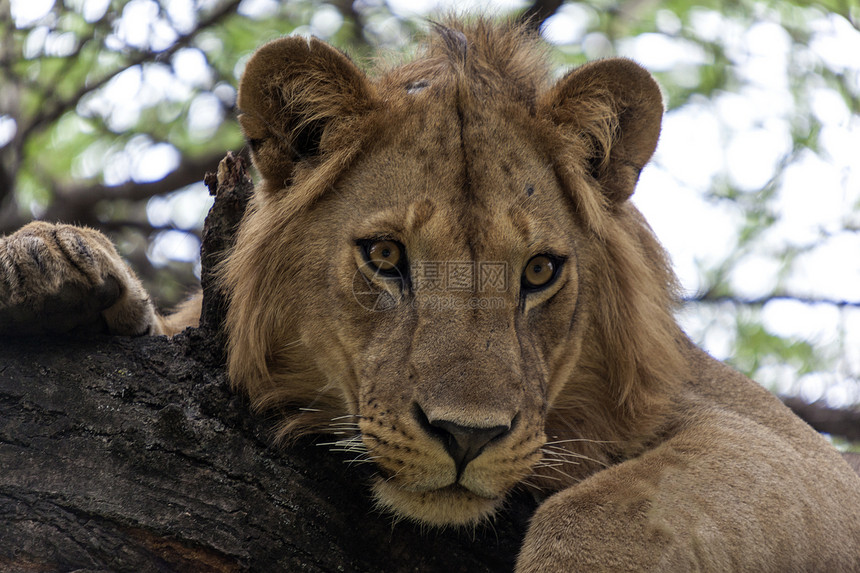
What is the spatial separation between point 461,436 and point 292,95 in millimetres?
1914

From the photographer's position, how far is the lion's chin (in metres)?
3.60

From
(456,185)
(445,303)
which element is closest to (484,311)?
(445,303)

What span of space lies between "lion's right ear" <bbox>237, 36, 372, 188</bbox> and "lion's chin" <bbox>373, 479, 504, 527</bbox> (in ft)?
5.78

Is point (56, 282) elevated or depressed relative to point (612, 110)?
depressed

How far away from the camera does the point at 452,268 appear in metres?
3.80

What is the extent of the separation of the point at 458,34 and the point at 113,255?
7.16ft

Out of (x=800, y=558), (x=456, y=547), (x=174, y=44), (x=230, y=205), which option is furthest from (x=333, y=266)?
(x=174, y=44)

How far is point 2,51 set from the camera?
7.38 meters

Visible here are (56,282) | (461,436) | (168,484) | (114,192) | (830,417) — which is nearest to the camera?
(461,436)

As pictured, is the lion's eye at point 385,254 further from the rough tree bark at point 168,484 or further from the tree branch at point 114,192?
the tree branch at point 114,192

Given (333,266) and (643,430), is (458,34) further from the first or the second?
(643,430)

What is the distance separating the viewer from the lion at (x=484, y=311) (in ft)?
11.9

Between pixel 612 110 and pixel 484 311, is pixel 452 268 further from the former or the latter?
pixel 612 110

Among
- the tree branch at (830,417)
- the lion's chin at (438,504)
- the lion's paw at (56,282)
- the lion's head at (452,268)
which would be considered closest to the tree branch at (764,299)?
the tree branch at (830,417)
